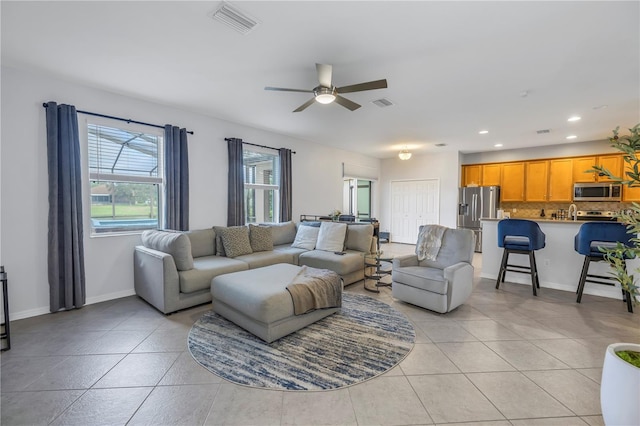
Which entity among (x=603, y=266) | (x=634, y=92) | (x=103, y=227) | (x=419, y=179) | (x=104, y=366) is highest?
(x=634, y=92)

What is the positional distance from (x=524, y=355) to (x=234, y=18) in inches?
142

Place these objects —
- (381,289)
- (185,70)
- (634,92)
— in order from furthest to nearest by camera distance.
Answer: (381,289) < (634,92) < (185,70)

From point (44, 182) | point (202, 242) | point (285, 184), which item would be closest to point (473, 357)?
point (202, 242)

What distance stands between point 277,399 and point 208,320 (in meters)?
1.51

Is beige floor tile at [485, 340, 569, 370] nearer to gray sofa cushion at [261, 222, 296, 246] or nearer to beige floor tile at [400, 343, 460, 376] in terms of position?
beige floor tile at [400, 343, 460, 376]

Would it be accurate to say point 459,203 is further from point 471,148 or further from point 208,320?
point 208,320

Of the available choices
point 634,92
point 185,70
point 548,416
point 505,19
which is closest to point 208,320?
point 185,70

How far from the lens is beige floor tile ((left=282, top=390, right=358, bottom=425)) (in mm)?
1662

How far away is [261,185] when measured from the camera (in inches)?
218

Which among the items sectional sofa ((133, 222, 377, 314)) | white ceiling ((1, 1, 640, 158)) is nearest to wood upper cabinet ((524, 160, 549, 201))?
white ceiling ((1, 1, 640, 158))

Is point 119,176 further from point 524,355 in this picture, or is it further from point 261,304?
point 524,355

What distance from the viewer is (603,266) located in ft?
12.5

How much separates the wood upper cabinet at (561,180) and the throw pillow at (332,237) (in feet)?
17.5

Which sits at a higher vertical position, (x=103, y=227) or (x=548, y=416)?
(x=103, y=227)
